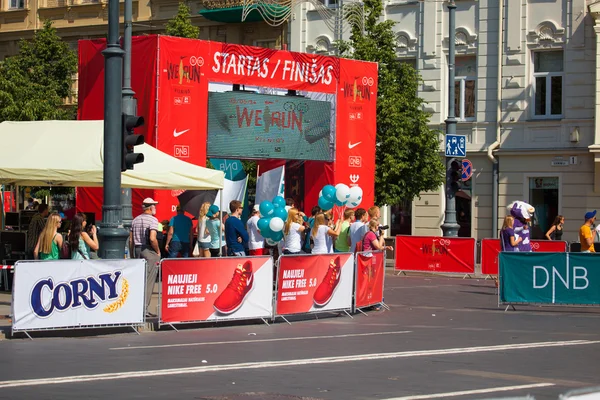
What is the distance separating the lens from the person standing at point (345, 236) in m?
20.1

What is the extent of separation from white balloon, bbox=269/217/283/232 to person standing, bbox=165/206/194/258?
58.2 inches

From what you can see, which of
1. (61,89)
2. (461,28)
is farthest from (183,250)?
(61,89)

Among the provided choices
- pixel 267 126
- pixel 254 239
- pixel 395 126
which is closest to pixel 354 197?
pixel 267 126

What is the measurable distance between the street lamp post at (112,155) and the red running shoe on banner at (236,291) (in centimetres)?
149

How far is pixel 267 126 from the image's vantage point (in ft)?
85.5

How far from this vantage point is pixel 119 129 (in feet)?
51.9

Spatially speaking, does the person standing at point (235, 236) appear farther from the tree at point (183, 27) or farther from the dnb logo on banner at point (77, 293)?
the tree at point (183, 27)

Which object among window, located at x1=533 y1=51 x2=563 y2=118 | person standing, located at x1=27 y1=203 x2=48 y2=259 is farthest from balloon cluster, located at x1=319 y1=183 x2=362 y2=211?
window, located at x1=533 y1=51 x2=563 y2=118

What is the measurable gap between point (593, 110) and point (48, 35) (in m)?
19.0

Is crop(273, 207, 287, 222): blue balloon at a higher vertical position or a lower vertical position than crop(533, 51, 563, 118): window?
lower

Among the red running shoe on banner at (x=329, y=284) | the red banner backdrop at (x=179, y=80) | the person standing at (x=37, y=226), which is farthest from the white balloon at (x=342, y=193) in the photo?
the person standing at (x=37, y=226)

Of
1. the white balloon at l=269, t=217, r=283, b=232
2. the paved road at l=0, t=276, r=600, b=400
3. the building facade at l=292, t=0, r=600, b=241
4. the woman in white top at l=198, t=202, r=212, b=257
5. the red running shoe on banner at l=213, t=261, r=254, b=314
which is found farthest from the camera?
the building facade at l=292, t=0, r=600, b=241

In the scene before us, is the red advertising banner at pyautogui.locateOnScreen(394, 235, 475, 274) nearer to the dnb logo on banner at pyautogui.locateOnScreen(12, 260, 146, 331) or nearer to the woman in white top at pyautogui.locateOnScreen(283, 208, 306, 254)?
the woman in white top at pyautogui.locateOnScreen(283, 208, 306, 254)

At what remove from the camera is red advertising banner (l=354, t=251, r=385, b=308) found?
18.3 meters
